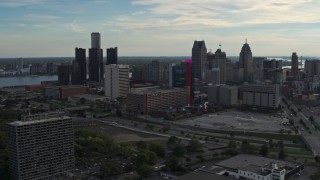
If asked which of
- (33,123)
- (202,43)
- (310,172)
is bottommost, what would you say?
(310,172)

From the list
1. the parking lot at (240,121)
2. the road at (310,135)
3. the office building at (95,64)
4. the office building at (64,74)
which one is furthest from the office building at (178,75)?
the office building at (95,64)

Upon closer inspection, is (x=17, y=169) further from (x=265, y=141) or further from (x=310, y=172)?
(x=265, y=141)

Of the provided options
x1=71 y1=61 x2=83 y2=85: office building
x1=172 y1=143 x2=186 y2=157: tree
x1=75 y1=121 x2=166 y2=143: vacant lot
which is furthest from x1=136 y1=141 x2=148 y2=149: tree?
x1=71 y1=61 x2=83 y2=85: office building

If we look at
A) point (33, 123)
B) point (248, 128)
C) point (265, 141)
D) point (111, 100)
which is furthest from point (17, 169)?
point (111, 100)

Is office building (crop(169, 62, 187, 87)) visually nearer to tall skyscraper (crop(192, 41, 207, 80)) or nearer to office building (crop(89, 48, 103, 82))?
tall skyscraper (crop(192, 41, 207, 80))

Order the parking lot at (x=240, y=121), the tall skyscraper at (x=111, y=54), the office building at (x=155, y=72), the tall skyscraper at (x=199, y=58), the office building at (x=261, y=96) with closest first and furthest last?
1. the parking lot at (x=240, y=121)
2. the office building at (x=261, y=96)
3. the tall skyscraper at (x=199, y=58)
4. the office building at (x=155, y=72)
5. the tall skyscraper at (x=111, y=54)

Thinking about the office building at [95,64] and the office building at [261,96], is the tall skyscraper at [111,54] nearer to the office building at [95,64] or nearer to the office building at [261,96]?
the office building at [95,64]
